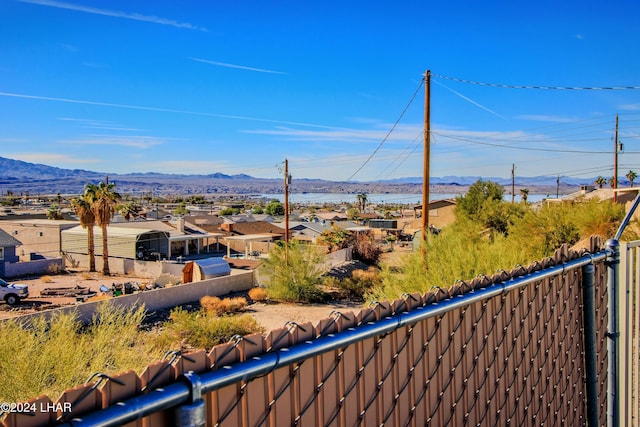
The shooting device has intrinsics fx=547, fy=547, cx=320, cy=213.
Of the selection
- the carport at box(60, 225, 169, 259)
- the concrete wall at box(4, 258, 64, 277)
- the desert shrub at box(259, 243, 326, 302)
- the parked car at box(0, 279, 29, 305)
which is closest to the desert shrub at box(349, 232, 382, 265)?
the desert shrub at box(259, 243, 326, 302)

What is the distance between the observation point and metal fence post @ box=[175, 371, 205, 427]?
1.79m

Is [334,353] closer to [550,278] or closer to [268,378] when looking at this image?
[268,378]

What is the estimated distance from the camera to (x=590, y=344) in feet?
15.3

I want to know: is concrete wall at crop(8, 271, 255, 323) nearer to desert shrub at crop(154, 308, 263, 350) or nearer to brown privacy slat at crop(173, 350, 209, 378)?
desert shrub at crop(154, 308, 263, 350)

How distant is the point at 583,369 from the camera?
4.94m

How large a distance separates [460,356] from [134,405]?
230 centimetres

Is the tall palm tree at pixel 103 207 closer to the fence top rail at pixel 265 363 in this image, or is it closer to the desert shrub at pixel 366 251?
the desert shrub at pixel 366 251

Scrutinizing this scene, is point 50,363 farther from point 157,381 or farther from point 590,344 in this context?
point 157,381

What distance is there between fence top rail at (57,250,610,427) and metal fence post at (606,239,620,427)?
1.53 metres

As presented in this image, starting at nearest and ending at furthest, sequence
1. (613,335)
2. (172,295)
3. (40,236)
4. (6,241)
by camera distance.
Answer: (613,335) → (172,295) → (6,241) → (40,236)

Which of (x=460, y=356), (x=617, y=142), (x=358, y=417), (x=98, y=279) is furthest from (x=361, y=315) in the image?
(x=617, y=142)

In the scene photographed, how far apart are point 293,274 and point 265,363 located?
2836 centimetres

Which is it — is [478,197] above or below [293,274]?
above

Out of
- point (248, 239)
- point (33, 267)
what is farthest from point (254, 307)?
point (33, 267)
